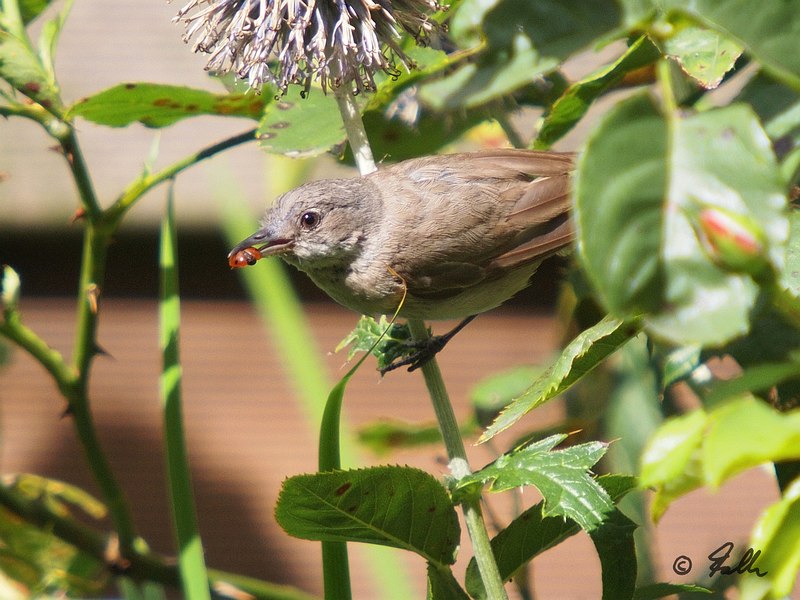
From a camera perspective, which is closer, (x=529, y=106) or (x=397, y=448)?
(x=529, y=106)

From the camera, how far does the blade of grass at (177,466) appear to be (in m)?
1.08

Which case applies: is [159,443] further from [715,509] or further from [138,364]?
[715,509]

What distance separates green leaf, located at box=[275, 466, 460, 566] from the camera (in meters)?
0.88

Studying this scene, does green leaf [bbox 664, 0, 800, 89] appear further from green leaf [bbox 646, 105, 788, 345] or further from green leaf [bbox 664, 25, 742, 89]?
green leaf [bbox 664, 25, 742, 89]

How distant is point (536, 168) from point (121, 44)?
3.03m

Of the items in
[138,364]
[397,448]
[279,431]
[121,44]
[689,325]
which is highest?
[689,325]

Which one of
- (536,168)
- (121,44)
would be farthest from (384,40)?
(121,44)

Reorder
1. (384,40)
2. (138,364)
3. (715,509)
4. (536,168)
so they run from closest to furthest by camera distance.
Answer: (384,40)
(536,168)
(715,509)
(138,364)

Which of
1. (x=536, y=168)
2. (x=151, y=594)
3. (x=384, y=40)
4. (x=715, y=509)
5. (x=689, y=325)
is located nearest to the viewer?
(x=689, y=325)

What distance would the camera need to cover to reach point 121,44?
A: 4125 mm

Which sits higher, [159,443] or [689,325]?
[689,325]

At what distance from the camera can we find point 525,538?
0.99m

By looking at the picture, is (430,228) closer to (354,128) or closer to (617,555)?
(354,128)

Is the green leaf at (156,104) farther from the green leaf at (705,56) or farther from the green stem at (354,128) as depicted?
the green leaf at (705,56)
